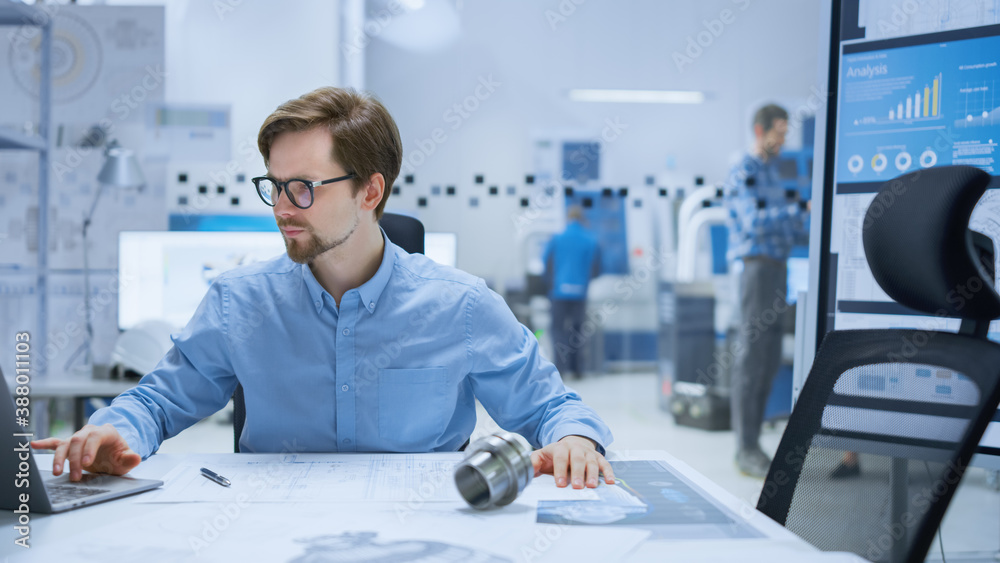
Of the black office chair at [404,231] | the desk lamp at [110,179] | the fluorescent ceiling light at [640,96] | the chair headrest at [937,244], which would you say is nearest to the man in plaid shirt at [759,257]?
the fluorescent ceiling light at [640,96]

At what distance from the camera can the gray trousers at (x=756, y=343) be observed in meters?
3.26

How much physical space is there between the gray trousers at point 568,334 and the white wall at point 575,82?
1.24 ft

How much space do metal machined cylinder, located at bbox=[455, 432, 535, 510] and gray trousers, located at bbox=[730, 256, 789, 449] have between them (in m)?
2.69

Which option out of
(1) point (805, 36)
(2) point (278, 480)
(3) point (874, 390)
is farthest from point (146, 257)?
(1) point (805, 36)

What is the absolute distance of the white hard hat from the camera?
2443mm

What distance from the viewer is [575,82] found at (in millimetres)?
3475

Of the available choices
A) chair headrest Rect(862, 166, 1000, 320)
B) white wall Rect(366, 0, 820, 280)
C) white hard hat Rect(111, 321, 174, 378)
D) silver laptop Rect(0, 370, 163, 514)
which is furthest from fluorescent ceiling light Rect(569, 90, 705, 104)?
silver laptop Rect(0, 370, 163, 514)

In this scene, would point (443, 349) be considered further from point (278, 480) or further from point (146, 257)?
point (146, 257)

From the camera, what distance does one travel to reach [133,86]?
133 inches

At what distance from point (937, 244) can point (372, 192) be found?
3.16ft

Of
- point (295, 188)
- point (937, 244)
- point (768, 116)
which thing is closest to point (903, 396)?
point (937, 244)

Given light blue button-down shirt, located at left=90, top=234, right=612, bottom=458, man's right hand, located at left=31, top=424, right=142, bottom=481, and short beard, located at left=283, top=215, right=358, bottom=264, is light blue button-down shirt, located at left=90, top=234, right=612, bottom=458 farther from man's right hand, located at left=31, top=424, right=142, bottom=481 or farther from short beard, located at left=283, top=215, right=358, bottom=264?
man's right hand, located at left=31, top=424, right=142, bottom=481

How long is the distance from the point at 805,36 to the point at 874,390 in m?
3.16

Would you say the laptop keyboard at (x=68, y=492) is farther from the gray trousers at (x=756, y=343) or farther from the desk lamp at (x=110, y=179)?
the gray trousers at (x=756, y=343)
